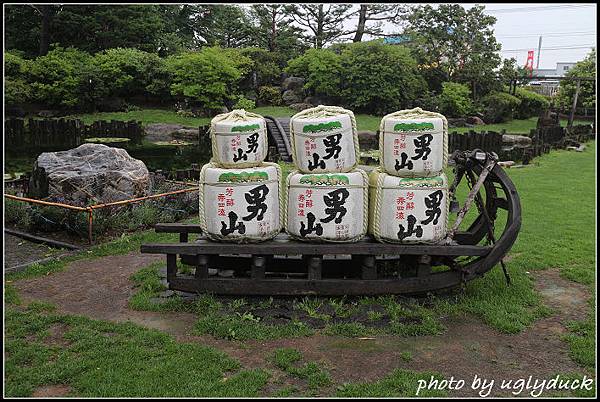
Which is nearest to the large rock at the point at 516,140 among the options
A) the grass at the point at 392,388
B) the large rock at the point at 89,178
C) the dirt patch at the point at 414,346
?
the large rock at the point at 89,178

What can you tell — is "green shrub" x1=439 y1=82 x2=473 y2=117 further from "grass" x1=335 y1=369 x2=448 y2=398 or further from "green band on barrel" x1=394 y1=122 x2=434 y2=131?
"grass" x1=335 y1=369 x2=448 y2=398

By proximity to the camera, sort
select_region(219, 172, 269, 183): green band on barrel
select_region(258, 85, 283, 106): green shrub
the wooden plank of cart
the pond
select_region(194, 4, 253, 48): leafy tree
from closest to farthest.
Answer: select_region(219, 172, 269, 183): green band on barrel < the wooden plank of cart < the pond < select_region(258, 85, 283, 106): green shrub < select_region(194, 4, 253, 48): leafy tree

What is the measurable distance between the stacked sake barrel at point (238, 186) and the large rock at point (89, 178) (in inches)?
204

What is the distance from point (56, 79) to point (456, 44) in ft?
87.3

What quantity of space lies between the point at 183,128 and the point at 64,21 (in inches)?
503

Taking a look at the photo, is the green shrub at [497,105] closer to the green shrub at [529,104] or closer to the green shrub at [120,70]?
the green shrub at [529,104]

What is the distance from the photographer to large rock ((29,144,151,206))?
10.7 meters

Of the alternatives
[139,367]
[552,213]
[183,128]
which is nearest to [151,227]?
→ [139,367]

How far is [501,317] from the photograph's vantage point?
6086 mm

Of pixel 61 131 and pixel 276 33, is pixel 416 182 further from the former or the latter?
pixel 276 33

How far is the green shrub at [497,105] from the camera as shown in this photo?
122ft

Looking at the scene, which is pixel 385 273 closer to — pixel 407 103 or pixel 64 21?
pixel 407 103

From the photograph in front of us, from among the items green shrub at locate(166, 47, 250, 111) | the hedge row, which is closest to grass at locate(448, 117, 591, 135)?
the hedge row

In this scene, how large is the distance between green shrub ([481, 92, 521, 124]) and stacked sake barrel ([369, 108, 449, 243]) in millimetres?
33207
